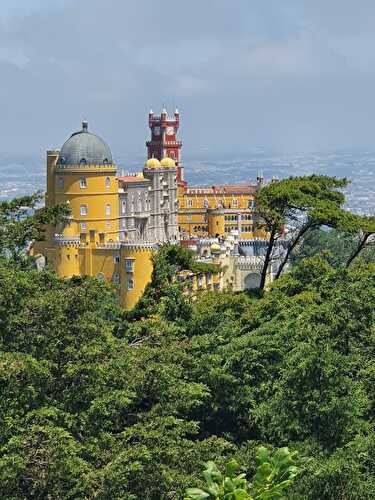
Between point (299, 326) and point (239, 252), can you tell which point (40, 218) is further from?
point (239, 252)

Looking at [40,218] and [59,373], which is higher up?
[40,218]

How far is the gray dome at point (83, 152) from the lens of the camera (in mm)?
69562

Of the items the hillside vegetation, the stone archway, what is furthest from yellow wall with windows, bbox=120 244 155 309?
the hillside vegetation

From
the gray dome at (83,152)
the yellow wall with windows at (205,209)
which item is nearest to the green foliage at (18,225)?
the gray dome at (83,152)

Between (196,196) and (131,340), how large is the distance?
73.0 meters

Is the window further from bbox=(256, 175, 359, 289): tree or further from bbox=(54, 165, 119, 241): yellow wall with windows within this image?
bbox=(256, 175, 359, 289): tree

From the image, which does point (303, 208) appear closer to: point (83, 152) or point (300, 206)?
point (300, 206)

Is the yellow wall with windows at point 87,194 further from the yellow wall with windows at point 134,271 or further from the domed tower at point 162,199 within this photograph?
the domed tower at point 162,199

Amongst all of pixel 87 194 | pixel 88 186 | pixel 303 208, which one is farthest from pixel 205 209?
pixel 303 208

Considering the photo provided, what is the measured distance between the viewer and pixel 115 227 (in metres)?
70.9

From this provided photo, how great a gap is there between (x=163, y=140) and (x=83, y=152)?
52.0m

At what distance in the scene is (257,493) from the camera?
15.8 meters

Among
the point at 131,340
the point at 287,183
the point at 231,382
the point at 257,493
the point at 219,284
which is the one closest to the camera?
the point at 257,493

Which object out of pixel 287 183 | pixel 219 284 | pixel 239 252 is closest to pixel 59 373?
pixel 287 183
